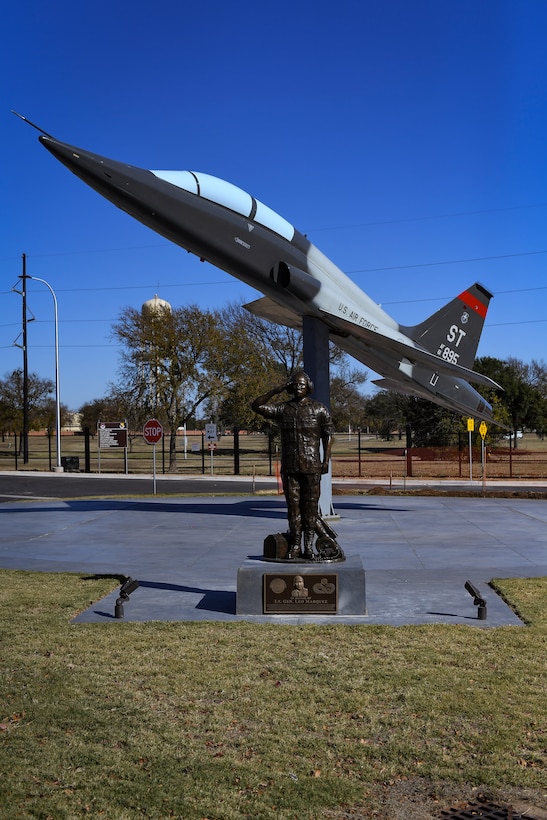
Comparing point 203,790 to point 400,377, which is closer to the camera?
point 203,790

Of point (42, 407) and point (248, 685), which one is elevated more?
point (42, 407)

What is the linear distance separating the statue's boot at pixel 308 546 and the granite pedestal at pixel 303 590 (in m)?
0.27

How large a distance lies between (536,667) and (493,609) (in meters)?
2.46

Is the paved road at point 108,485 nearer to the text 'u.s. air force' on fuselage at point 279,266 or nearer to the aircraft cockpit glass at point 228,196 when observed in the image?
the text 'u.s. air force' on fuselage at point 279,266

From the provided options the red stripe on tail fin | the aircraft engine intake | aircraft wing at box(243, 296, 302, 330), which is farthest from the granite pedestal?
the red stripe on tail fin

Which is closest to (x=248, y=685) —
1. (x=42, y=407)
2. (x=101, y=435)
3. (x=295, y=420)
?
(x=295, y=420)

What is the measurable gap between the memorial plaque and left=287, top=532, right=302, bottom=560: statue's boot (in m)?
0.48

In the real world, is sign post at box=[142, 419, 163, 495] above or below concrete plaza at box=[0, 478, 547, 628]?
above

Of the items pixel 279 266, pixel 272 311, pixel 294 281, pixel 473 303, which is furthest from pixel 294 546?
pixel 473 303

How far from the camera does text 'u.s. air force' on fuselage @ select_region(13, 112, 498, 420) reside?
1473 centimetres

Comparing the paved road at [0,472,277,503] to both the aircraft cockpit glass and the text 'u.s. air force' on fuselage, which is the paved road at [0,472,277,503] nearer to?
the text 'u.s. air force' on fuselage

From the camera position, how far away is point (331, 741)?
5488 millimetres

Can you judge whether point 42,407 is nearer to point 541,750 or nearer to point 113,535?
point 113,535

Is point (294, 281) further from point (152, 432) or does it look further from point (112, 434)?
point (112, 434)
